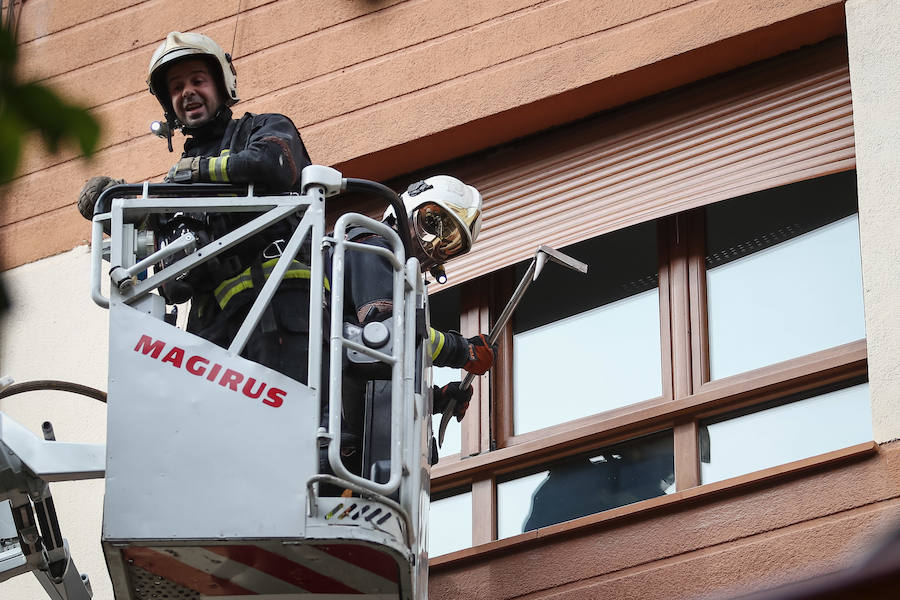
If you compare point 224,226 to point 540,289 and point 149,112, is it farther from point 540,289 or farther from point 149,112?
point 149,112

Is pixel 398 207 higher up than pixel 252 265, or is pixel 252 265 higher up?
pixel 398 207

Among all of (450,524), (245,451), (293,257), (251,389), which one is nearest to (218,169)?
(293,257)

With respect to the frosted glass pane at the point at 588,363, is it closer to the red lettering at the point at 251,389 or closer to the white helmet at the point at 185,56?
the white helmet at the point at 185,56

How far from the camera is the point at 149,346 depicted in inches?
187

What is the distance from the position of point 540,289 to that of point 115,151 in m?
2.70

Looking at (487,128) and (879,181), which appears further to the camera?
(487,128)

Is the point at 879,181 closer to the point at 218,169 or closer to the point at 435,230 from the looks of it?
the point at 435,230

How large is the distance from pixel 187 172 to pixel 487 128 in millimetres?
2631

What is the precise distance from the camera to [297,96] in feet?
26.4

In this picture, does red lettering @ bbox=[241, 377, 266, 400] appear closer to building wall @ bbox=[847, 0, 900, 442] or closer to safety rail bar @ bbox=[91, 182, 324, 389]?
safety rail bar @ bbox=[91, 182, 324, 389]

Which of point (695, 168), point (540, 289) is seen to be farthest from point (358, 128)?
point (695, 168)

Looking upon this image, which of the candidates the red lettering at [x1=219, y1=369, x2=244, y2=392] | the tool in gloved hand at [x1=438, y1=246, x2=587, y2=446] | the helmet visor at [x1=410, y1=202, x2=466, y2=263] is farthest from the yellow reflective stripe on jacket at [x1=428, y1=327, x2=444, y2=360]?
the red lettering at [x1=219, y1=369, x2=244, y2=392]

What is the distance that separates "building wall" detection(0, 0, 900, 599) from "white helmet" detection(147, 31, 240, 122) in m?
0.58

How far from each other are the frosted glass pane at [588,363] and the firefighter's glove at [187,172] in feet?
7.95
